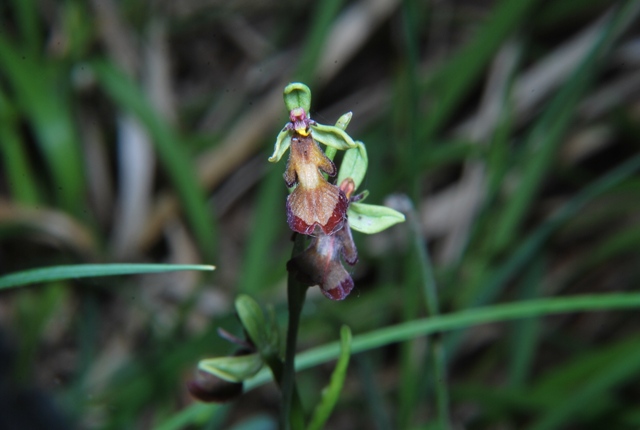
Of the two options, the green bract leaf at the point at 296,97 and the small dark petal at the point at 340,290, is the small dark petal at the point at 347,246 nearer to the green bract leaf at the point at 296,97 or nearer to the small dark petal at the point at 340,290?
the small dark petal at the point at 340,290

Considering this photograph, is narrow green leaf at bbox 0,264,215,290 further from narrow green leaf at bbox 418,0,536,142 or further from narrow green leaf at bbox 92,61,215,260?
narrow green leaf at bbox 92,61,215,260

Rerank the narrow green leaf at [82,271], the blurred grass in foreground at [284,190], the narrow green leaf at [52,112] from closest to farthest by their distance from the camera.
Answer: the narrow green leaf at [82,271] → the blurred grass in foreground at [284,190] → the narrow green leaf at [52,112]

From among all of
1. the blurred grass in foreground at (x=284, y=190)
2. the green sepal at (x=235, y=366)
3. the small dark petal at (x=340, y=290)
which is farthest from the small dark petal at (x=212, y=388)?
the blurred grass in foreground at (x=284, y=190)

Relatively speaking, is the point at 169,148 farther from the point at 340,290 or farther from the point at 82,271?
the point at 340,290

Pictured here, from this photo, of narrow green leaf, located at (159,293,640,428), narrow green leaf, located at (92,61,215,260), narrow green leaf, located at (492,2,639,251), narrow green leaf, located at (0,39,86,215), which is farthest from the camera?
narrow green leaf, located at (92,61,215,260)

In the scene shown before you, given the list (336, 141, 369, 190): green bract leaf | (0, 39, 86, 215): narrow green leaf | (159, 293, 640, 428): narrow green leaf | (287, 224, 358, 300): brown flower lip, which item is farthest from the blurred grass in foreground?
(287, 224, 358, 300): brown flower lip

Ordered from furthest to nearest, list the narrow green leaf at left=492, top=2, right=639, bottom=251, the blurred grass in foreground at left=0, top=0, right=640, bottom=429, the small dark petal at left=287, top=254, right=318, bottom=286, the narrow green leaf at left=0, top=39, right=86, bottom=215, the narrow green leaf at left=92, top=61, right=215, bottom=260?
the narrow green leaf at left=92, top=61, right=215, bottom=260, the narrow green leaf at left=0, top=39, right=86, bottom=215, the blurred grass in foreground at left=0, top=0, right=640, bottom=429, the narrow green leaf at left=492, top=2, right=639, bottom=251, the small dark petal at left=287, top=254, right=318, bottom=286
